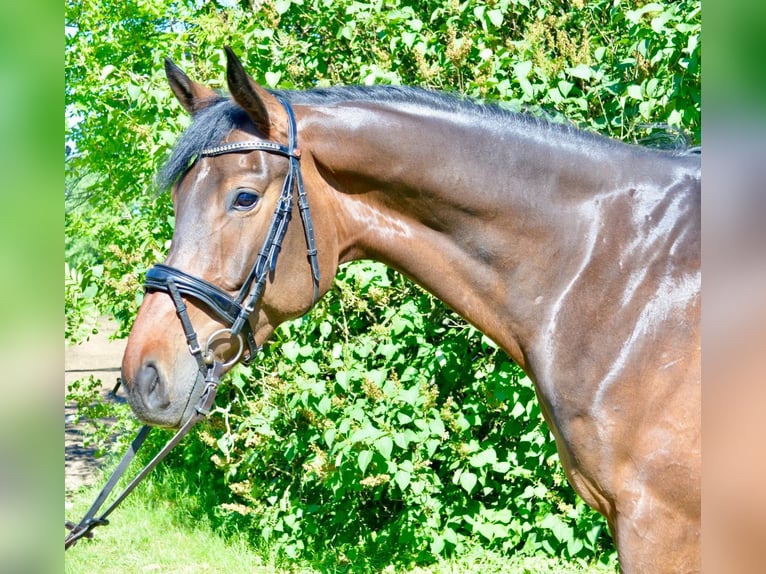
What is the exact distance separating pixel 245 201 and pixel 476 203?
71cm

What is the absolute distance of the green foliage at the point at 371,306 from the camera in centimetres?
387

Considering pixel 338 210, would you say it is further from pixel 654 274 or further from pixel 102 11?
pixel 102 11

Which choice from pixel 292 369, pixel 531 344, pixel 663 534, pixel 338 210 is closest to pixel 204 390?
pixel 338 210

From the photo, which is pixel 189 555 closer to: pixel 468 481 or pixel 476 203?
pixel 468 481

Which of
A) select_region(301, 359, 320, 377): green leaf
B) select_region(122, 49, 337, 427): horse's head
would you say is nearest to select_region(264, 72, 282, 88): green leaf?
select_region(301, 359, 320, 377): green leaf

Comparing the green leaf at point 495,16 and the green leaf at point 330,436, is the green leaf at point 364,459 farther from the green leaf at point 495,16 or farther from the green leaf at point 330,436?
the green leaf at point 495,16

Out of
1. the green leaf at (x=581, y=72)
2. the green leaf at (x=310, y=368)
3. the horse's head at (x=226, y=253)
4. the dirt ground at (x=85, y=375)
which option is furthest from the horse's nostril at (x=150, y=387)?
the dirt ground at (x=85, y=375)

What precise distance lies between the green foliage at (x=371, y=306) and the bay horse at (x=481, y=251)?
4.82ft

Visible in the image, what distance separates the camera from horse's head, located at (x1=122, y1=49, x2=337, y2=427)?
197cm

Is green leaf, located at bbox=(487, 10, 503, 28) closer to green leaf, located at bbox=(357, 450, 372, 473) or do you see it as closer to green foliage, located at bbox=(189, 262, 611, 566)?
green foliage, located at bbox=(189, 262, 611, 566)

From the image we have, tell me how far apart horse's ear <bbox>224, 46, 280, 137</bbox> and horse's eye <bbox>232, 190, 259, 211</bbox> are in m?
0.20

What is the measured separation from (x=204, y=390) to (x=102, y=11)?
3.79 metres

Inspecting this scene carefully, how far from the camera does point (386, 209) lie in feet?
7.50

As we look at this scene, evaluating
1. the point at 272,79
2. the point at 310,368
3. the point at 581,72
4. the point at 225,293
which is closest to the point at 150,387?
the point at 225,293
